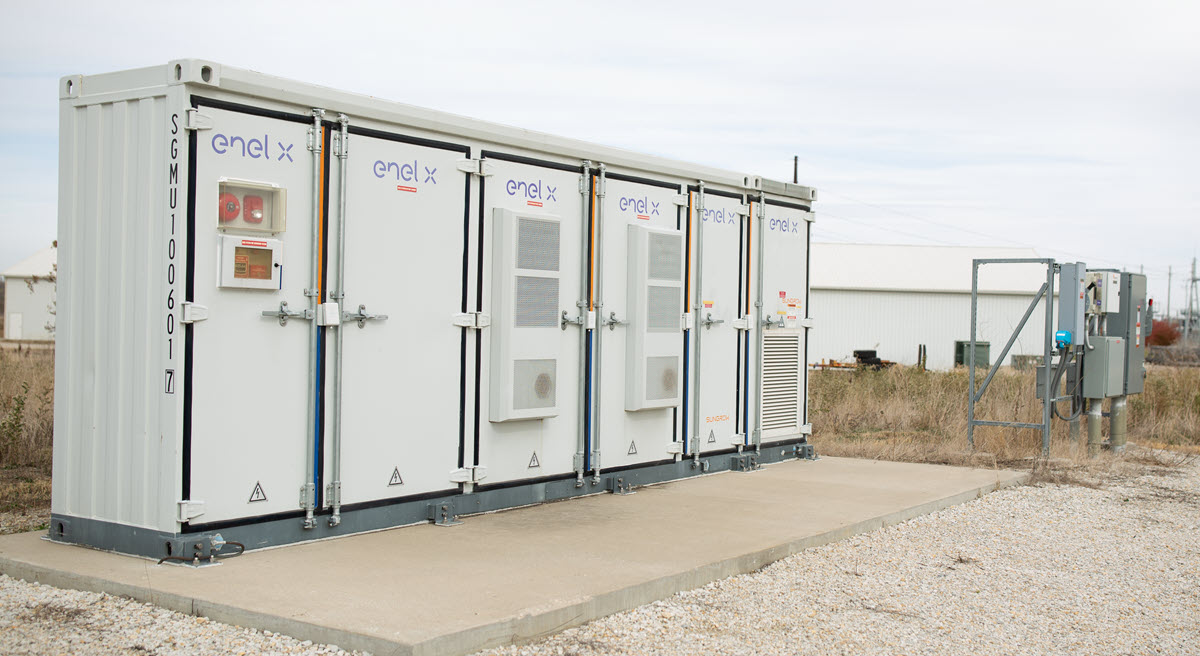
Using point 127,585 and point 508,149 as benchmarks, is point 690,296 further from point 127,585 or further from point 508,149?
point 127,585

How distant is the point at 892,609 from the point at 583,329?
3731 millimetres

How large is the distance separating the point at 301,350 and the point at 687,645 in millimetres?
3142

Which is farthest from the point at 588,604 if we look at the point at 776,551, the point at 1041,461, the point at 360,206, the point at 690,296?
the point at 1041,461

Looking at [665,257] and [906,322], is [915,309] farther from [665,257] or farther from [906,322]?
[665,257]

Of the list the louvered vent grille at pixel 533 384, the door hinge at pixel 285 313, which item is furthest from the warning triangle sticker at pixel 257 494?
the louvered vent grille at pixel 533 384

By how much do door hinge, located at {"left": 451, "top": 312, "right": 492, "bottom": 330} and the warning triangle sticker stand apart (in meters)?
1.85

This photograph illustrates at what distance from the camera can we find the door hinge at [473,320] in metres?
8.03

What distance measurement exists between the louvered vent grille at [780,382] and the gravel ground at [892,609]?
106 inches

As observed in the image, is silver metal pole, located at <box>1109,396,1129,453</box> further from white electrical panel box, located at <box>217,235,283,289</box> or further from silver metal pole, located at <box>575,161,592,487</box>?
white electrical panel box, located at <box>217,235,283,289</box>

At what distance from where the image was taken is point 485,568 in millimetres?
6473

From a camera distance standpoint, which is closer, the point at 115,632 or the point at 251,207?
the point at 115,632

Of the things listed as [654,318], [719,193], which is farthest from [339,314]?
[719,193]

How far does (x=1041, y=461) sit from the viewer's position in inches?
500

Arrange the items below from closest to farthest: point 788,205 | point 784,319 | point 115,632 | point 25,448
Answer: point 115,632 → point 25,448 → point 784,319 → point 788,205
